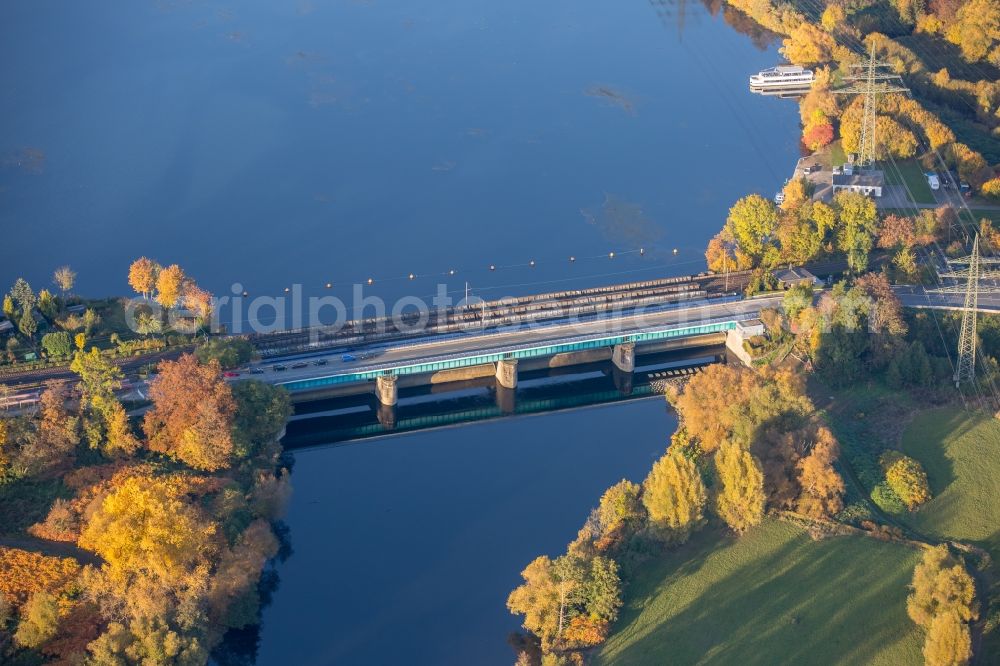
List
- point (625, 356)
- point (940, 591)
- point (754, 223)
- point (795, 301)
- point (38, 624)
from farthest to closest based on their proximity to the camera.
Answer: point (754, 223), point (625, 356), point (795, 301), point (940, 591), point (38, 624)

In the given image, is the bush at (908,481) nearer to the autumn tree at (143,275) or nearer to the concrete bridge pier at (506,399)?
the concrete bridge pier at (506,399)

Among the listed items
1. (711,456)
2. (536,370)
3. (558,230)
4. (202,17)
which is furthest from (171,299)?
(202,17)

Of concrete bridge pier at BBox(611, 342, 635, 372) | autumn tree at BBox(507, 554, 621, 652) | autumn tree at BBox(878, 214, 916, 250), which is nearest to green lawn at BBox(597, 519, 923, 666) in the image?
autumn tree at BBox(507, 554, 621, 652)

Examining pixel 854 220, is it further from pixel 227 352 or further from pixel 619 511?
pixel 227 352

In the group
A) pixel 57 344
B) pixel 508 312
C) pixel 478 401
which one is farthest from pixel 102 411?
pixel 508 312

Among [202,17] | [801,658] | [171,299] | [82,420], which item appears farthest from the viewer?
[202,17]

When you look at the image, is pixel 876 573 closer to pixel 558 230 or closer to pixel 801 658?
pixel 801 658
